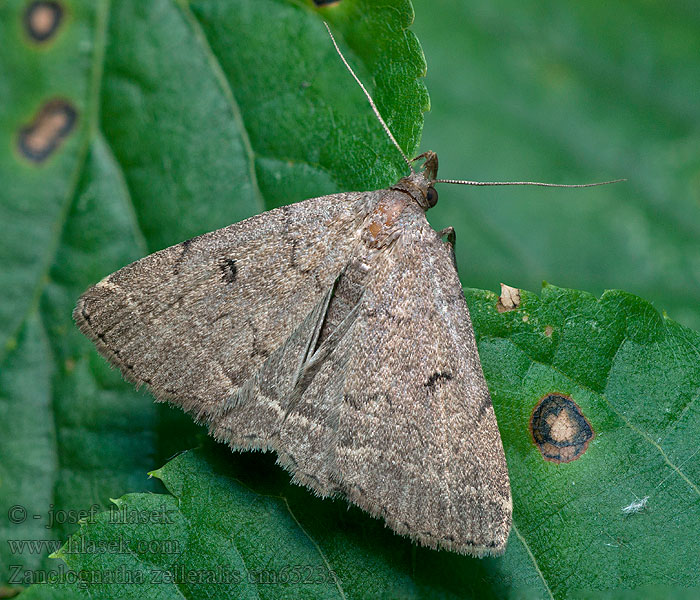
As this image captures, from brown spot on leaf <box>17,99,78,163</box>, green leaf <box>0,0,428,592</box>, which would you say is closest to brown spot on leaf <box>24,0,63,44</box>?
green leaf <box>0,0,428,592</box>

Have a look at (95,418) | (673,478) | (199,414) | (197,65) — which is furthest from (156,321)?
(673,478)

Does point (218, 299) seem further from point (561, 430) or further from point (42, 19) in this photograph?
point (42, 19)

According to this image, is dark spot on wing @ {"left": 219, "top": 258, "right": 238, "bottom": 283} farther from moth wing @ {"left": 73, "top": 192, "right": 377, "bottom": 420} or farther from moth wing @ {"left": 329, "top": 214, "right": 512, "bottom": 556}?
moth wing @ {"left": 329, "top": 214, "right": 512, "bottom": 556}

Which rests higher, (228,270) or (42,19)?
(42,19)

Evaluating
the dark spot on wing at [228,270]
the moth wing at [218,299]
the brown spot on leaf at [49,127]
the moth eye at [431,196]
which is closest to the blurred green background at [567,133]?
the moth eye at [431,196]

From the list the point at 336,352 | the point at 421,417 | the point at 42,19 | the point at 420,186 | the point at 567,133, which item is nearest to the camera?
the point at 421,417

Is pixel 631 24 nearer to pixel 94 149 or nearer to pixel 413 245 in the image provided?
pixel 413 245

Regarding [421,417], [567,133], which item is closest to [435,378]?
[421,417]
